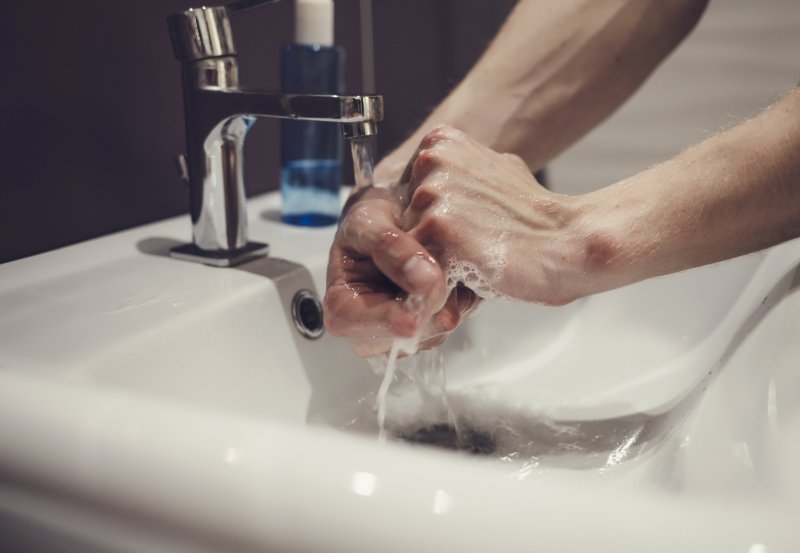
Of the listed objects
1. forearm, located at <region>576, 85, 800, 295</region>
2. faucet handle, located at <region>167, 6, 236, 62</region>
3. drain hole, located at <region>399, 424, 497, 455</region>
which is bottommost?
drain hole, located at <region>399, 424, 497, 455</region>

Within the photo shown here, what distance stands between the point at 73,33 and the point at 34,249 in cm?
15

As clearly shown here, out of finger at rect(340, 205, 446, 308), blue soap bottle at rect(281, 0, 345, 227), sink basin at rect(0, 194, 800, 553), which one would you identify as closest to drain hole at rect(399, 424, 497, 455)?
sink basin at rect(0, 194, 800, 553)

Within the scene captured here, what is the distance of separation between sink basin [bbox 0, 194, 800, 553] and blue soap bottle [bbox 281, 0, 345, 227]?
22 millimetres

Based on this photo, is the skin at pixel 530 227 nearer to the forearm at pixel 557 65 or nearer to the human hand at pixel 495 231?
the human hand at pixel 495 231

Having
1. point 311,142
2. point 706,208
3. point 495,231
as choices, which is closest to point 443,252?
point 495,231

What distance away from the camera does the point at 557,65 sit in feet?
1.98

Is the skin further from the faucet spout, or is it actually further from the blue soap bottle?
the blue soap bottle

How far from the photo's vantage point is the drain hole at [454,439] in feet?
1.42

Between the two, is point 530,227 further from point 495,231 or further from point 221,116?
point 221,116

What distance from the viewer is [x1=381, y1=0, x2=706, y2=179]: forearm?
1.93 feet

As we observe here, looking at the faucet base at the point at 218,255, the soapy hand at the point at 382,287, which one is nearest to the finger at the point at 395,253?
the soapy hand at the point at 382,287

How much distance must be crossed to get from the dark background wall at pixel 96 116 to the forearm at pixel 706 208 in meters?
0.35

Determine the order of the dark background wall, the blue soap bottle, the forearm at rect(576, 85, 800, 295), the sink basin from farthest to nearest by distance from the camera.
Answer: the blue soap bottle → the dark background wall → the forearm at rect(576, 85, 800, 295) → the sink basin

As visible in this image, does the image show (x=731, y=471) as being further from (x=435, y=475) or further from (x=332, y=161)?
(x=332, y=161)
